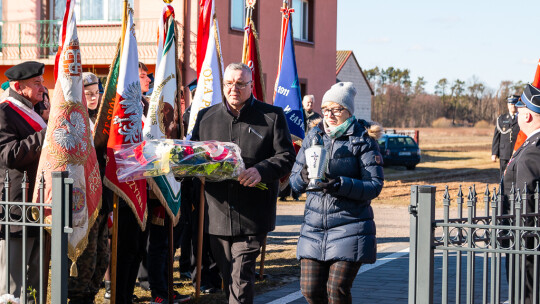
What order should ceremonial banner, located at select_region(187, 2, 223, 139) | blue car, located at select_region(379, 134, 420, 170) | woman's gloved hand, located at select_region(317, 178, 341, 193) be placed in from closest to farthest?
woman's gloved hand, located at select_region(317, 178, 341, 193) → ceremonial banner, located at select_region(187, 2, 223, 139) → blue car, located at select_region(379, 134, 420, 170)

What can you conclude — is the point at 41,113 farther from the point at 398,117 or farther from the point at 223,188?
the point at 398,117

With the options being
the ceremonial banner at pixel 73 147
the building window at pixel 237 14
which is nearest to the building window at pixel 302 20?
the building window at pixel 237 14

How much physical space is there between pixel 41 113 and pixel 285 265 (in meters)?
4.04

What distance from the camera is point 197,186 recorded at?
7.32m

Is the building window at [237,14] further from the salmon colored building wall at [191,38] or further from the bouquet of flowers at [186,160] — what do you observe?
the bouquet of flowers at [186,160]

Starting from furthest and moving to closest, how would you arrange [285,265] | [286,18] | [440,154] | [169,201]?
1. [440,154]
2. [286,18]
3. [285,265]
4. [169,201]

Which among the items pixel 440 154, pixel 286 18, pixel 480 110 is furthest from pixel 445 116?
pixel 286 18

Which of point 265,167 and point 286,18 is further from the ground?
point 286,18

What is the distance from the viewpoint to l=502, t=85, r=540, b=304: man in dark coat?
539 cm

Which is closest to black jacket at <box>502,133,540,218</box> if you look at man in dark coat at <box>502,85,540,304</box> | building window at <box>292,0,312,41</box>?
man in dark coat at <box>502,85,540,304</box>

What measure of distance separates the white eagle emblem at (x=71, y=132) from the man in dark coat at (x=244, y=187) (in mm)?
983

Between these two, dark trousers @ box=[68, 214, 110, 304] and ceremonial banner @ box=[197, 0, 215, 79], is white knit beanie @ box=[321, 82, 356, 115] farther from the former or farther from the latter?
ceremonial banner @ box=[197, 0, 215, 79]

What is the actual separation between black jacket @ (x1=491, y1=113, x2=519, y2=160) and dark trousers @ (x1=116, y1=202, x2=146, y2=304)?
10.9m

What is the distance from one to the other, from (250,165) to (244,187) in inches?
6.9
